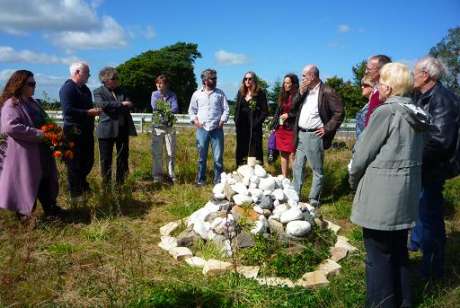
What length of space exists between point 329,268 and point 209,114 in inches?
137

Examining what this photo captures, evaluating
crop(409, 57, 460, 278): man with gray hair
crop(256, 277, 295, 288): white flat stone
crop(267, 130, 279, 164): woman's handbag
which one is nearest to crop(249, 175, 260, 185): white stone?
crop(256, 277, 295, 288): white flat stone

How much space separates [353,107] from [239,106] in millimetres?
13719

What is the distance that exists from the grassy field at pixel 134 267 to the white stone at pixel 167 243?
0.07m

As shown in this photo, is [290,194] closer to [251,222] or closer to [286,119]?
[251,222]

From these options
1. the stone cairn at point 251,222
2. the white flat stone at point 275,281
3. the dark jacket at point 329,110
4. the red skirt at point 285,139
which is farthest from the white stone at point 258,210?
the red skirt at point 285,139

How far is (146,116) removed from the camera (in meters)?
16.2

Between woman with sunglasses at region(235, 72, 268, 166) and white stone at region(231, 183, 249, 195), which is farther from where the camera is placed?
woman with sunglasses at region(235, 72, 268, 166)

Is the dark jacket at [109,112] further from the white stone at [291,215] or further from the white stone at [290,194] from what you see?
the white stone at [291,215]

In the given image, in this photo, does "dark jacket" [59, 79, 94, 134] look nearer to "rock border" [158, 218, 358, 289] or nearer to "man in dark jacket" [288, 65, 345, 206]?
"rock border" [158, 218, 358, 289]

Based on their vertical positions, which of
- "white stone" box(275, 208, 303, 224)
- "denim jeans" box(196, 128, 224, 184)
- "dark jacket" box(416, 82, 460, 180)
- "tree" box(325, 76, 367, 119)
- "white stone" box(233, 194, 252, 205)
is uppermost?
"tree" box(325, 76, 367, 119)

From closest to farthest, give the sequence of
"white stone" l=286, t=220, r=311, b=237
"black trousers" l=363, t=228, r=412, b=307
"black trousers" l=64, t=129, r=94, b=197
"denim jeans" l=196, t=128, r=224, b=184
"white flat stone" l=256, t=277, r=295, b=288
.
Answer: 1. "black trousers" l=363, t=228, r=412, b=307
2. "white flat stone" l=256, t=277, r=295, b=288
3. "white stone" l=286, t=220, r=311, b=237
4. "black trousers" l=64, t=129, r=94, b=197
5. "denim jeans" l=196, t=128, r=224, b=184

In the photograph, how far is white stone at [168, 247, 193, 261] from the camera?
14.0 ft

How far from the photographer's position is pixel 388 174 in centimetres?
278

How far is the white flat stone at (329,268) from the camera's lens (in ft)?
12.7
